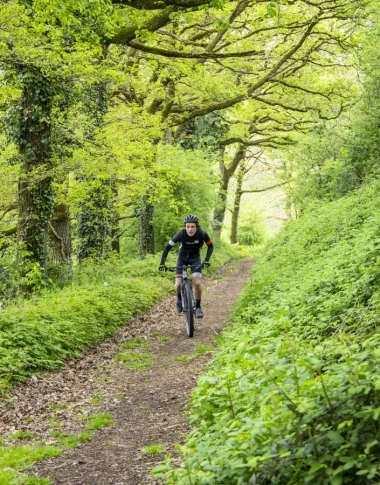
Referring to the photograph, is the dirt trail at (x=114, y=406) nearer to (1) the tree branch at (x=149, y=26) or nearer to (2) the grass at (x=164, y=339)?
(2) the grass at (x=164, y=339)

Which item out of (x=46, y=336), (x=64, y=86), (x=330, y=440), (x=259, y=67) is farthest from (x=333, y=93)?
(x=330, y=440)

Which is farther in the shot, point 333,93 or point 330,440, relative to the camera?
point 333,93

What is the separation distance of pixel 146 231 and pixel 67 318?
13.1m

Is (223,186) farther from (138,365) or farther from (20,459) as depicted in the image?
(20,459)

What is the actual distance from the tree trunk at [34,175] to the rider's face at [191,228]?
3.79 meters

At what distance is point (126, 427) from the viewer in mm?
6555

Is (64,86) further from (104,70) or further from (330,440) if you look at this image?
(330,440)

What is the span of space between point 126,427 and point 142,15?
35.4 feet

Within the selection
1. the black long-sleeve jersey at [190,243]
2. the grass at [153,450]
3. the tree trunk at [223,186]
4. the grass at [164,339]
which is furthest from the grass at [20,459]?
the tree trunk at [223,186]

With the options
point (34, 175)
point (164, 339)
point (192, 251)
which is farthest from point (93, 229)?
point (164, 339)

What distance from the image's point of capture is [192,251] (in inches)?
473

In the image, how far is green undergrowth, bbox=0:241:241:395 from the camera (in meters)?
8.74

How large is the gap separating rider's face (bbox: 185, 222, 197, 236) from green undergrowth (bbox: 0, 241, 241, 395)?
294 cm

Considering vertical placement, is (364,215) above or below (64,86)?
below
